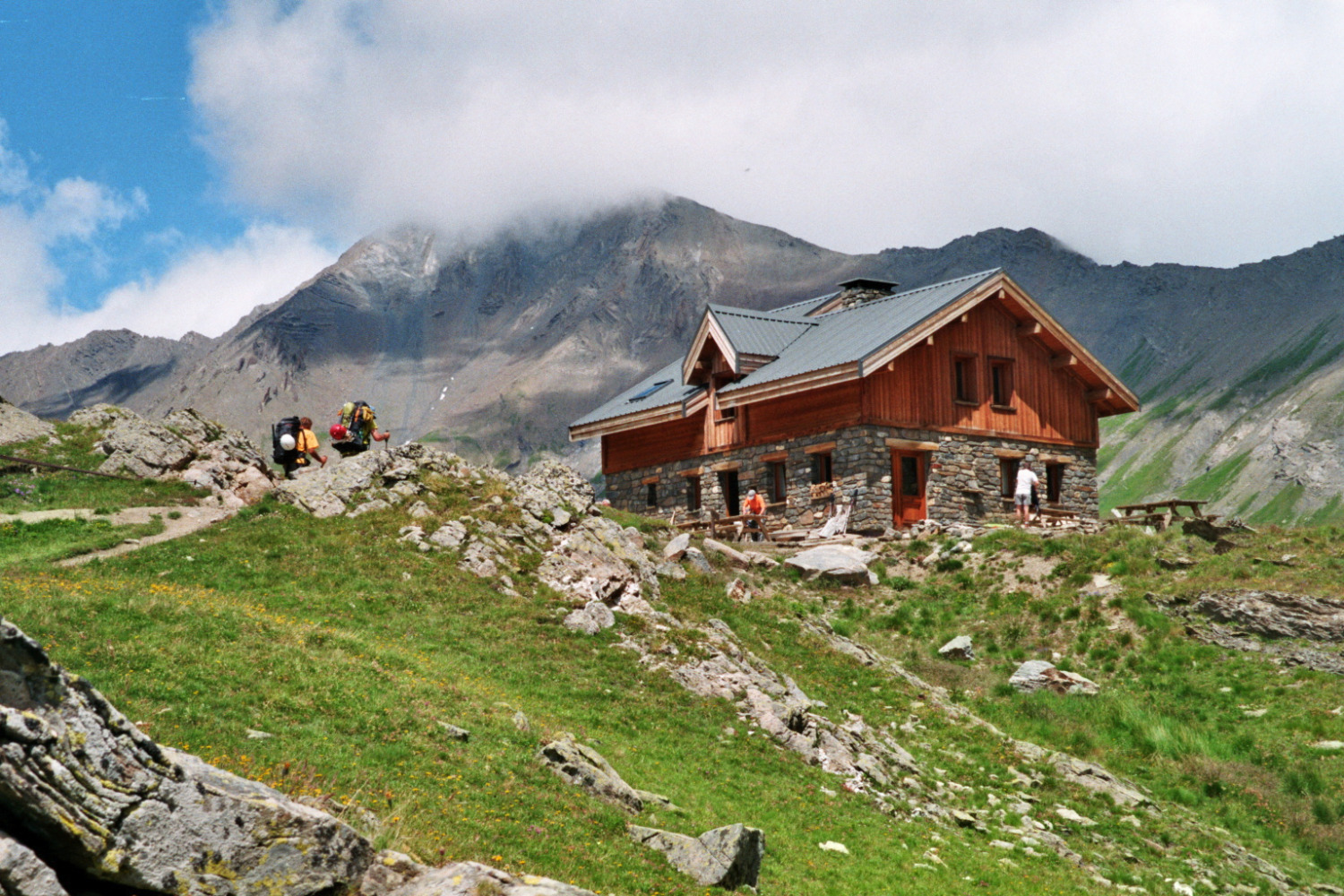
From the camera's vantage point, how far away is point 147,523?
28.7 metres

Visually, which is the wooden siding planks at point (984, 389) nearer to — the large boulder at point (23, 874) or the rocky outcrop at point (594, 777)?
the rocky outcrop at point (594, 777)

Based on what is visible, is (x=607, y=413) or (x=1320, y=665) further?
(x=607, y=413)

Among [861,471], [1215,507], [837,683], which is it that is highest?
[861,471]

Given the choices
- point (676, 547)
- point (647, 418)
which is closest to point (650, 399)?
point (647, 418)

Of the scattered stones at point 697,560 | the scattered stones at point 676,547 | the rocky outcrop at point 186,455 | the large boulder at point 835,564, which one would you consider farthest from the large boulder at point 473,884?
the large boulder at point 835,564

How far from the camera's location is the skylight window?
51688mm

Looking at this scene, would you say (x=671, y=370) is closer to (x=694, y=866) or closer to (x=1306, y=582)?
(x=1306, y=582)

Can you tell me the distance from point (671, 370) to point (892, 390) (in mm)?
16275

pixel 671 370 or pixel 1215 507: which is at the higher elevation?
pixel 671 370

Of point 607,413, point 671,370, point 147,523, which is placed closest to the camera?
point 147,523

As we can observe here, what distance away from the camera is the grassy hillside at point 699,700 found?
14508 millimetres

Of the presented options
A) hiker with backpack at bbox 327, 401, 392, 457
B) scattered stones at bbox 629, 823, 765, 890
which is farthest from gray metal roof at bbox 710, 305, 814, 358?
scattered stones at bbox 629, 823, 765, 890

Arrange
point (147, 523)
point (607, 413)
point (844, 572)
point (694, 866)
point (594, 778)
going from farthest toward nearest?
point (607, 413) < point (844, 572) < point (147, 523) < point (594, 778) < point (694, 866)

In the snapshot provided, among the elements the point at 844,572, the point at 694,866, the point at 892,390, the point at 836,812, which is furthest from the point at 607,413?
the point at 694,866
